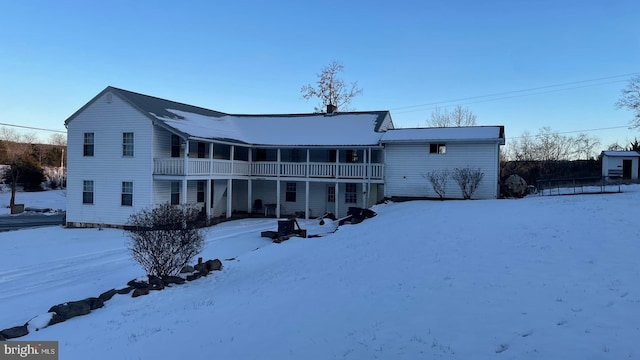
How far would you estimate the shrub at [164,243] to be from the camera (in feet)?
38.4

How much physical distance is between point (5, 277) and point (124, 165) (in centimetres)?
1150

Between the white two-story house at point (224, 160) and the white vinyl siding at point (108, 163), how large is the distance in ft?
0.19

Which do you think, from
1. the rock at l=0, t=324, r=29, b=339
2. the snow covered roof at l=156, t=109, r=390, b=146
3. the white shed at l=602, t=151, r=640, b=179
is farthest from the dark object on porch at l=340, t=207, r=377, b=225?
the white shed at l=602, t=151, r=640, b=179

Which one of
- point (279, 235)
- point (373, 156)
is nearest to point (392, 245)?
point (279, 235)

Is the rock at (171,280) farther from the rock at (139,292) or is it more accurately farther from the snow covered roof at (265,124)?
the snow covered roof at (265,124)

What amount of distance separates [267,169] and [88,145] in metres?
11.0

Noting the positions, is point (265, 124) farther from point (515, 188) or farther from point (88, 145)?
point (515, 188)

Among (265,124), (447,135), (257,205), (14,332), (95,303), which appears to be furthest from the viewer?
(265,124)

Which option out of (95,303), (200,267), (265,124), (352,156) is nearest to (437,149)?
(352,156)

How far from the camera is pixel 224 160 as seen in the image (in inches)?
1041

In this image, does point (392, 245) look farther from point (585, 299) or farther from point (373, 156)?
point (373, 156)

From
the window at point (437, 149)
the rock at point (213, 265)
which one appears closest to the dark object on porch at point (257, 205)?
the window at point (437, 149)

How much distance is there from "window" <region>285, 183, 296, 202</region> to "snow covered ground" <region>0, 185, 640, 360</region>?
13.7m

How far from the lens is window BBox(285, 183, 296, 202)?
98.3ft
